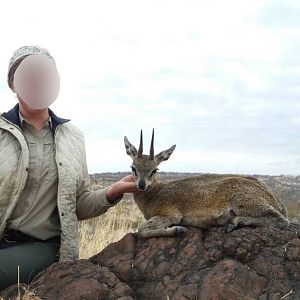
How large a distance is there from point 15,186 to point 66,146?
865mm

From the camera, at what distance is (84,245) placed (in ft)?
30.8

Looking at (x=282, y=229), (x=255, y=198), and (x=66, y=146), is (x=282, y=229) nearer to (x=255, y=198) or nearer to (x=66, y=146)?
(x=255, y=198)

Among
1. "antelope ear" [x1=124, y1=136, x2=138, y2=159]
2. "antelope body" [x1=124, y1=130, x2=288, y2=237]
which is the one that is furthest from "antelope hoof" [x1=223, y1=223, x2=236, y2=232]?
"antelope ear" [x1=124, y1=136, x2=138, y2=159]

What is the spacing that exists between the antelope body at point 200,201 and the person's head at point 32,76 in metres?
1.81

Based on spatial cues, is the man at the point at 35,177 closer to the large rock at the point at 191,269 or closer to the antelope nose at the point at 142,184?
the antelope nose at the point at 142,184

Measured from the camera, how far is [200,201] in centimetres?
738

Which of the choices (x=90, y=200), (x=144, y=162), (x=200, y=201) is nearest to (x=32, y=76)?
(x=90, y=200)

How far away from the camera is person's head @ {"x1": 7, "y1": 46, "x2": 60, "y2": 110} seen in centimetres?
671

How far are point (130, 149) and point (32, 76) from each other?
2.48m

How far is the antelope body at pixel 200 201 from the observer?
21.5 feet

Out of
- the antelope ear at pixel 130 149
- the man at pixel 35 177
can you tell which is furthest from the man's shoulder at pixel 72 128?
the antelope ear at pixel 130 149

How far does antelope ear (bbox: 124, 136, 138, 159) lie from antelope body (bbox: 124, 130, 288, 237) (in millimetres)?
17

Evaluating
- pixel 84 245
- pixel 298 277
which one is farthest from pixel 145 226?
pixel 84 245

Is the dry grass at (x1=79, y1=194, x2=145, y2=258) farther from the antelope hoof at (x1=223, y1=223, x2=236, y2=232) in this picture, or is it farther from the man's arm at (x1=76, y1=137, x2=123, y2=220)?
the antelope hoof at (x1=223, y1=223, x2=236, y2=232)
